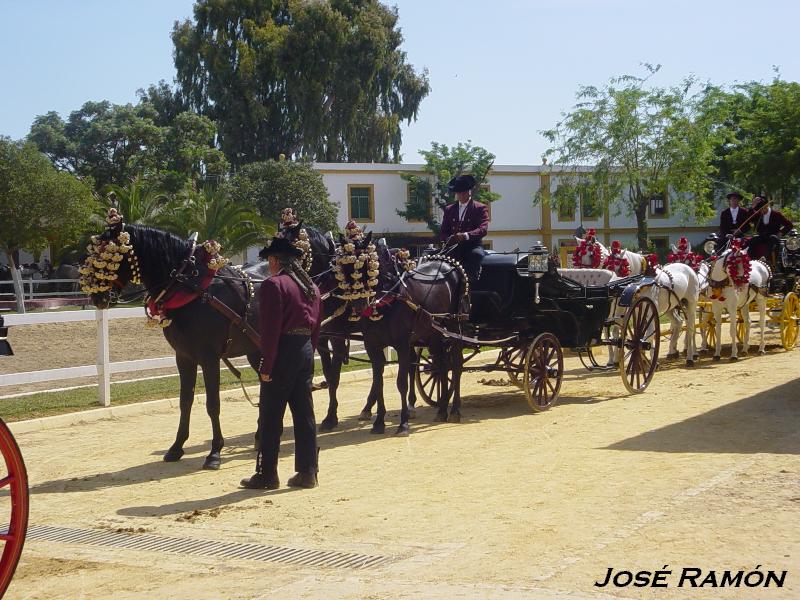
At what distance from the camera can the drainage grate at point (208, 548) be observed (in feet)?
20.5

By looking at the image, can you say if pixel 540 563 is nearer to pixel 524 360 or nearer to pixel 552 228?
pixel 524 360

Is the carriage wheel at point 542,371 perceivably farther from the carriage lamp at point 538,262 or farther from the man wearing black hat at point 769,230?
the man wearing black hat at point 769,230

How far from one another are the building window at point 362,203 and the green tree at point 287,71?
6.27 metres

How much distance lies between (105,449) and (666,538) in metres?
6.58

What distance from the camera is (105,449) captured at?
421 inches

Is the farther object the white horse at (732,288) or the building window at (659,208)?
the building window at (659,208)

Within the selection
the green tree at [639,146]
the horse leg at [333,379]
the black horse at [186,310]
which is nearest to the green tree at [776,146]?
the green tree at [639,146]

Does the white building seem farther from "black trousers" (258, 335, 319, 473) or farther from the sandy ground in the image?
"black trousers" (258, 335, 319, 473)

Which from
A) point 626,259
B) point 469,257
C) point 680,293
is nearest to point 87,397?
point 469,257

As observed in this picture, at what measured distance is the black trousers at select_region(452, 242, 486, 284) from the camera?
41.2 feet

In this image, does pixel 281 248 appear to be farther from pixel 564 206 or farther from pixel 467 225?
pixel 564 206

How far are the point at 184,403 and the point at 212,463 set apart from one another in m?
0.76

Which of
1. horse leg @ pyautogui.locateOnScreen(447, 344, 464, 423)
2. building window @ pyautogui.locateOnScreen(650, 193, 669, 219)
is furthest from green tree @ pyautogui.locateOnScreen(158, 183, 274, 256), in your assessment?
building window @ pyautogui.locateOnScreen(650, 193, 669, 219)

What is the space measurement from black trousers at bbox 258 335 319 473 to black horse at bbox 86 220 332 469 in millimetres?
1323
